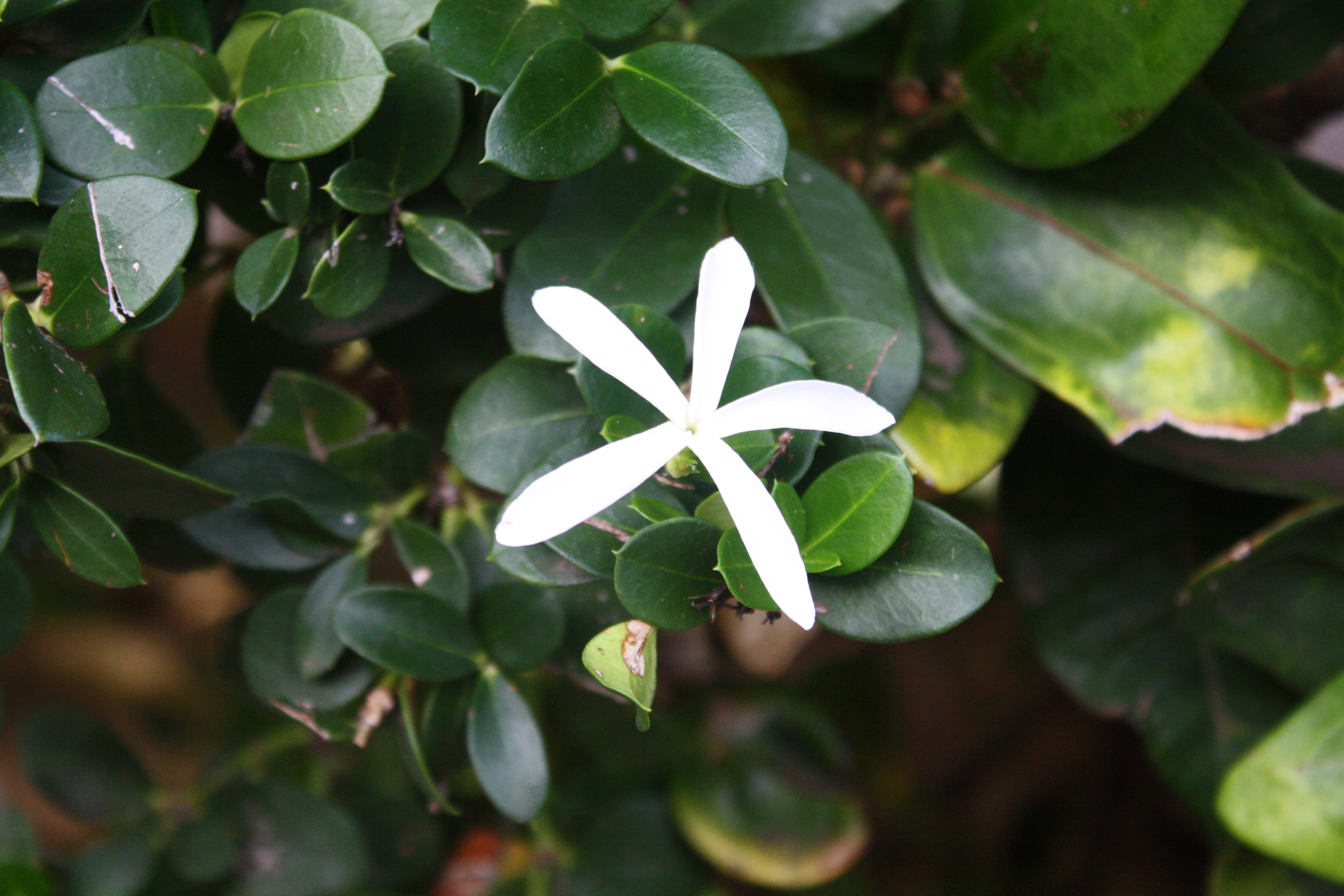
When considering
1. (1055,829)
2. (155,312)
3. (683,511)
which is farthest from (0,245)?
(1055,829)

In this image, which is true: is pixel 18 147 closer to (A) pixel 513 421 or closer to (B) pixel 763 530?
(A) pixel 513 421

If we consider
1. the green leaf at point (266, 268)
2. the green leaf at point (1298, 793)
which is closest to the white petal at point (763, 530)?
the green leaf at point (266, 268)

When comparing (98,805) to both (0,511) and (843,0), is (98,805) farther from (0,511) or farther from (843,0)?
(843,0)

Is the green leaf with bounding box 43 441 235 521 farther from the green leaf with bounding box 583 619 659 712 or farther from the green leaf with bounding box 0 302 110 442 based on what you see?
the green leaf with bounding box 583 619 659 712

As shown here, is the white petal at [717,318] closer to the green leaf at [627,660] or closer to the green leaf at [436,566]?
the green leaf at [627,660]

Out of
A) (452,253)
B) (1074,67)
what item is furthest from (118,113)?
(1074,67)

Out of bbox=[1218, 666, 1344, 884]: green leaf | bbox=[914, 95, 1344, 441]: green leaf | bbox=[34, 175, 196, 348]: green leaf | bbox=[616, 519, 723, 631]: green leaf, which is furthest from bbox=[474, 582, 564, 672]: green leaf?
bbox=[1218, 666, 1344, 884]: green leaf
